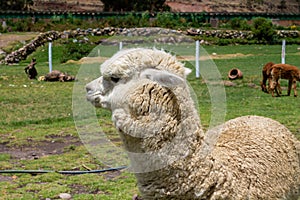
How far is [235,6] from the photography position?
89.2 metres

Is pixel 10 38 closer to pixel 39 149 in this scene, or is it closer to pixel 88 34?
pixel 88 34

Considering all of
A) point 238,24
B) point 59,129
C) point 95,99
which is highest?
point 95,99

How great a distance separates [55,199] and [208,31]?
1392 inches

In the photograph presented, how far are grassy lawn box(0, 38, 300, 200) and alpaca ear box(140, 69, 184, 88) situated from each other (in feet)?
1.54

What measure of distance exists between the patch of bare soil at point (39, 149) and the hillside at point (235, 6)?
239ft

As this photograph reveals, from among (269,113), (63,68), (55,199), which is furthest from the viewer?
(63,68)

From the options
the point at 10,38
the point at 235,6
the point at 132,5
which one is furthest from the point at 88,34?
the point at 235,6

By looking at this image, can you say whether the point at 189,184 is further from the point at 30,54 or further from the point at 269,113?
the point at 30,54

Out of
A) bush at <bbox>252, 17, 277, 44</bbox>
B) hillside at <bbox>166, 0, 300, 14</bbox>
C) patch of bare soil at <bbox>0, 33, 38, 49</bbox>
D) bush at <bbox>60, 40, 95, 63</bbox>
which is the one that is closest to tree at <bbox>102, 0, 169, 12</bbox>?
hillside at <bbox>166, 0, 300, 14</bbox>

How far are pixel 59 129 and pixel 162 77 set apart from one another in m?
7.32

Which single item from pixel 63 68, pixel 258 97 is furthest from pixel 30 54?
pixel 258 97

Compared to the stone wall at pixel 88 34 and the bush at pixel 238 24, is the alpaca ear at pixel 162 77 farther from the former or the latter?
the bush at pixel 238 24

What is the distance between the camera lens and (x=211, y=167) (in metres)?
3.47

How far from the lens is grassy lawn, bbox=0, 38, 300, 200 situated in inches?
255
